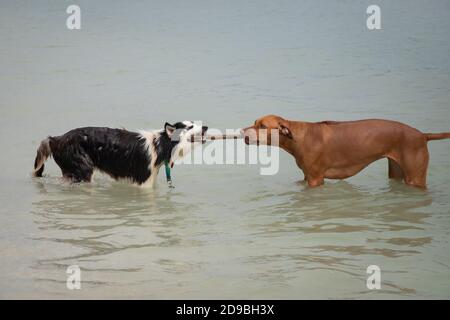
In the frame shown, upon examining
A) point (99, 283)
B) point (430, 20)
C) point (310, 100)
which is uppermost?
point (430, 20)

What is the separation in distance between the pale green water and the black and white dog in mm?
160

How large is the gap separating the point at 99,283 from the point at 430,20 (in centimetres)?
790

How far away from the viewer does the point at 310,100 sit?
9039 mm

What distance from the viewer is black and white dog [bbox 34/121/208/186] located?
6434 mm

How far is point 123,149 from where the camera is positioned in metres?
6.49

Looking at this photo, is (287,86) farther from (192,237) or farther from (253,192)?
(192,237)

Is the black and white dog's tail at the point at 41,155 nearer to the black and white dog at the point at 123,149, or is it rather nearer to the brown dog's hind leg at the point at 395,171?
the black and white dog at the point at 123,149

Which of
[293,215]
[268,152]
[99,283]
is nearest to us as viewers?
[99,283]

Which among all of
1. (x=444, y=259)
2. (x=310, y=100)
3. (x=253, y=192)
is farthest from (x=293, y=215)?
(x=310, y=100)

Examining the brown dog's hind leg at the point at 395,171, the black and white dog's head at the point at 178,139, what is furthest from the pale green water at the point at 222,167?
the black and white dog's head at the point at 178,139

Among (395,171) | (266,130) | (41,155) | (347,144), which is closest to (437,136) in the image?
(395,171)

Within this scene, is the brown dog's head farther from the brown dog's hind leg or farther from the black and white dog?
the brown dog's hind leg

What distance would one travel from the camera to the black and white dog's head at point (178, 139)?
641 cm

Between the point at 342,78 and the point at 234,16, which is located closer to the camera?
the point at 342,78
